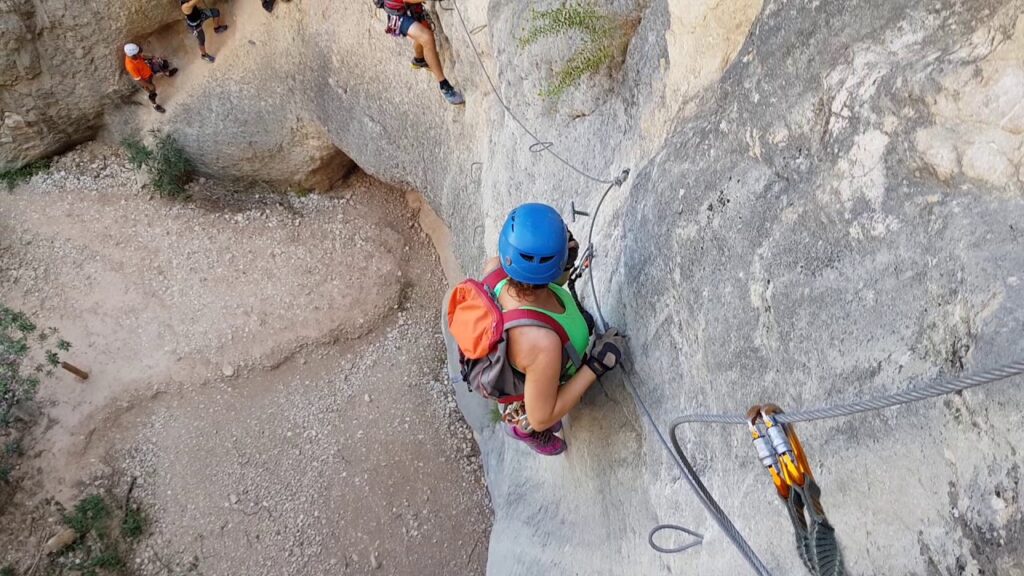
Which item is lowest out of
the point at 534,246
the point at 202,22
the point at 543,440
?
the point at 202,22

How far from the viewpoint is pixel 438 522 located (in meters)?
6.54

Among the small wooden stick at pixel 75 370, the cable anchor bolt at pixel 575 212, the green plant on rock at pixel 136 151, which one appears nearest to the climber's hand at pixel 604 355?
the cable anchor bolt at pixel 575 212

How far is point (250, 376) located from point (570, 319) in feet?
19.2

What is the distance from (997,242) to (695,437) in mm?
1341

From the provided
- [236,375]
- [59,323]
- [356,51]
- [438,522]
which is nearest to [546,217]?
[438,522]

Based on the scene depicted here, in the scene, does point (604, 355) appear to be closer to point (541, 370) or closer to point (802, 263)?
point (541, 370)

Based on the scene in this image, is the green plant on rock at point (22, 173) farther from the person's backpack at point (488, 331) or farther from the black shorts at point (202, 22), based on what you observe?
the person's backpack at point (488, 331)

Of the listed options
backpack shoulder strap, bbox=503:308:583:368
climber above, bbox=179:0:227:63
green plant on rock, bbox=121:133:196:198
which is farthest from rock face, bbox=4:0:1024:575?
green plant on rock, bbox=121:133:196:198

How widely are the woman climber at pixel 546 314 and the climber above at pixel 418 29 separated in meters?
3.64

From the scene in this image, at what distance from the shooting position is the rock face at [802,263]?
1.64 meters

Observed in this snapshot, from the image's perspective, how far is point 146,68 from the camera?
8.74 metres

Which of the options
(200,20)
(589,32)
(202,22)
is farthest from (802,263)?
(202,22)

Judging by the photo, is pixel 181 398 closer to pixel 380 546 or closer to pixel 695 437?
pixel 380 546

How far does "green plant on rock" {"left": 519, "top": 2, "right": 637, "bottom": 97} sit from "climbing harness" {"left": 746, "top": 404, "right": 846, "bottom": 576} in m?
2.35
